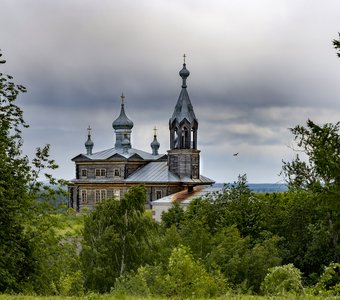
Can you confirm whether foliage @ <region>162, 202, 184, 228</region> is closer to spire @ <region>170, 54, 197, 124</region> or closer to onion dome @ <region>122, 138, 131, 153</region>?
spire @ <region>170, 54, 197, 124</region>

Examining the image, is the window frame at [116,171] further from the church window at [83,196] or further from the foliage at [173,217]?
the foliage at [173,217]

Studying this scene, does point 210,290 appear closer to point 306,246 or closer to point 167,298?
point 167,298

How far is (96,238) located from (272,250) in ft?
29.5

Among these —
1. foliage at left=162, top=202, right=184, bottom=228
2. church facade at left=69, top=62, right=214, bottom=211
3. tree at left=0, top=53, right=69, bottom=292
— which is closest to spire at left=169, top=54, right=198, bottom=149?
church facade at left=69, top=62, right=214, bottom=211

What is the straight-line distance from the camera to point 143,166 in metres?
85.4

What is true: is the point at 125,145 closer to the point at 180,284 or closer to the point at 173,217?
the point at 173,217

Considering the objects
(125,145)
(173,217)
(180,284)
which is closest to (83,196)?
(125,145)

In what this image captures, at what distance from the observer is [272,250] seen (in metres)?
34.1

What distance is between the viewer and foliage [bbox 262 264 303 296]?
11.3 meters

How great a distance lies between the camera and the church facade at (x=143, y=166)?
267 feet

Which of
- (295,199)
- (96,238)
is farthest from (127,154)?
(96,238)

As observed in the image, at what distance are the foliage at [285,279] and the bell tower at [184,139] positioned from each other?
6951cm

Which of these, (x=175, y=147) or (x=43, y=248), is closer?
(x=43, y=248)

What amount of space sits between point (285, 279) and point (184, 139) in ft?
234
